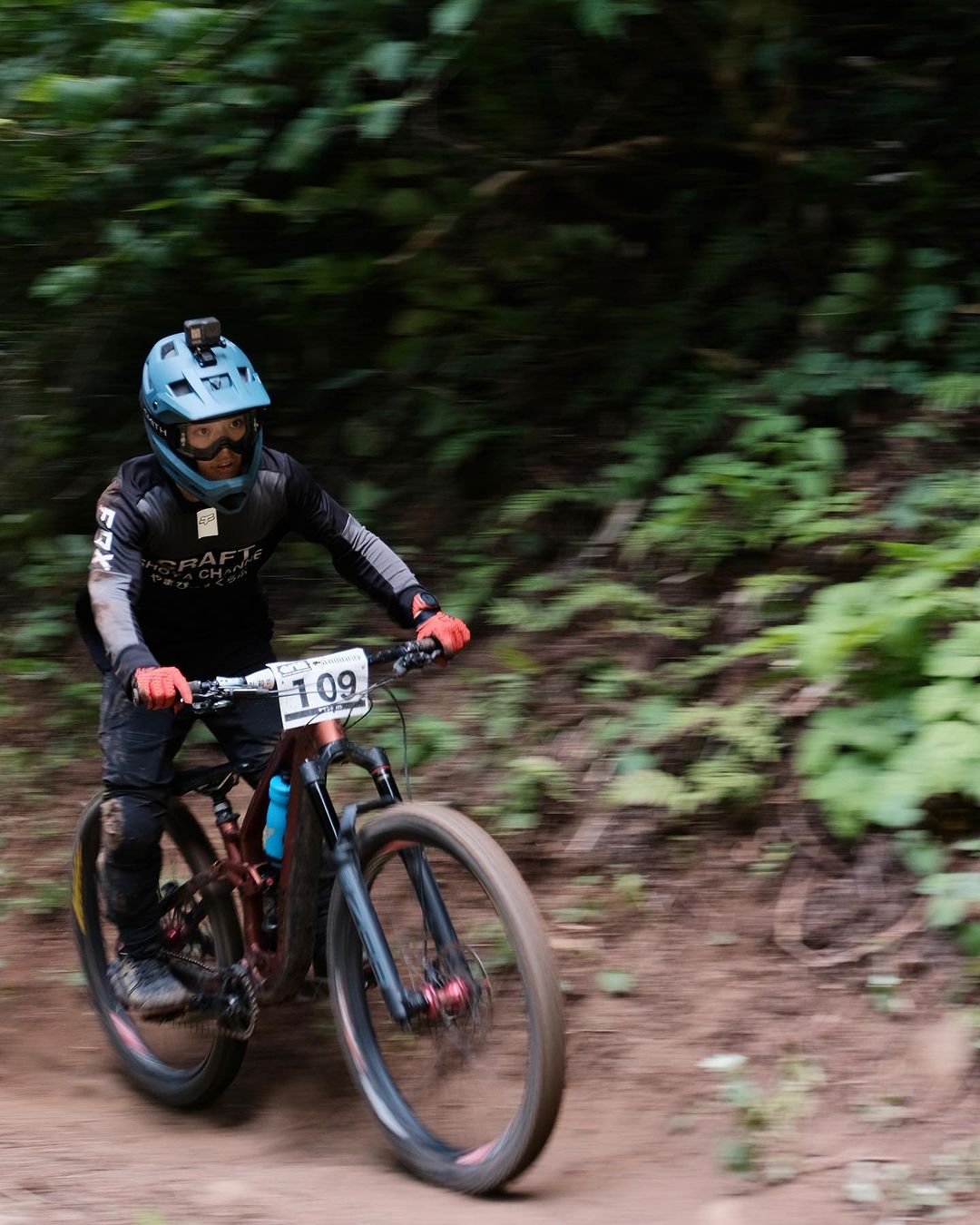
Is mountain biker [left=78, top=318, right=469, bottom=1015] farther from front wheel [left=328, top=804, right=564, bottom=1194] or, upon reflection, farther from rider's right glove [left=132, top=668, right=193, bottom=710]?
front wheel [left=328, top=804, right=564, bottom=1194]

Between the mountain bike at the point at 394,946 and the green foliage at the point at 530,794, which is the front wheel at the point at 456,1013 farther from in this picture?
the green foliage at the point at 530,794

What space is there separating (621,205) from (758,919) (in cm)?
372

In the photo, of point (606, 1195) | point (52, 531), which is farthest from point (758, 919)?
point (52, 531)

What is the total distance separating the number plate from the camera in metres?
3.76

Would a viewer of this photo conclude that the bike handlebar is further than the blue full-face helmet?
No

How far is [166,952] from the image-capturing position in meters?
4.59

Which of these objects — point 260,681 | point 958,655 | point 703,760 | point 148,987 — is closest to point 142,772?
point 148,987

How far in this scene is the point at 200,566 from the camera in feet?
13.9

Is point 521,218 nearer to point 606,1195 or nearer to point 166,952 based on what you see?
point 166,952

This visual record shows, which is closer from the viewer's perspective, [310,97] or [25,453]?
[310,97]

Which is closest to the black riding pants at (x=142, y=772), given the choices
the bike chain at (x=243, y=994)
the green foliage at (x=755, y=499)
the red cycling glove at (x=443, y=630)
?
the bike chain at (x=243, y=994)

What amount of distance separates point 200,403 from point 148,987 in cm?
190

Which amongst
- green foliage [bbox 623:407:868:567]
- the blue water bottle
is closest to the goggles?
the blue water bottle

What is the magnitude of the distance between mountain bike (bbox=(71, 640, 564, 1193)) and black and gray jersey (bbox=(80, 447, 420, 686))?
0.37 meters
